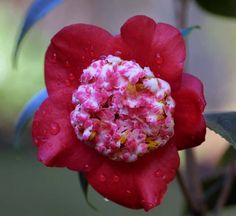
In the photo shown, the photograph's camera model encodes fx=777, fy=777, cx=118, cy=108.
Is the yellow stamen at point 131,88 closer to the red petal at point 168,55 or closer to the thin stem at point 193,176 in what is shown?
the red petal at point 168,55

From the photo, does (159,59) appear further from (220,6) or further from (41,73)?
(41,73)

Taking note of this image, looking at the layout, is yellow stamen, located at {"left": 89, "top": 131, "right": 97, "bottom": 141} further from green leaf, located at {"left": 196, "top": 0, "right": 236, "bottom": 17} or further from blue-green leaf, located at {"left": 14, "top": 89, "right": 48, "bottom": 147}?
green leaf, located at {"left": 196, "top": 0, "right": 236, "bottom": 17}

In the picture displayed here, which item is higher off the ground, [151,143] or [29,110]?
[151,143]

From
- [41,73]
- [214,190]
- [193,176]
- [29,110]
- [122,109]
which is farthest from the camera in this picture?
[41,73]

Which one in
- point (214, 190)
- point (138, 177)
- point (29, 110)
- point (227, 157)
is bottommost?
point (214, 190)

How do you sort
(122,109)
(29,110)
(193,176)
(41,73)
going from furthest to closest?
(41,73), (193,176), (29,110), (122,109)

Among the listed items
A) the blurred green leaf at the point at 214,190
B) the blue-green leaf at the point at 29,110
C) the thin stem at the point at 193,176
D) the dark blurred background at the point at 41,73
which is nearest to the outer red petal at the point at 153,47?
the blue-green leaf at the point at 29,110

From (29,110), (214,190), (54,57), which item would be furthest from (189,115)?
(214,190)
